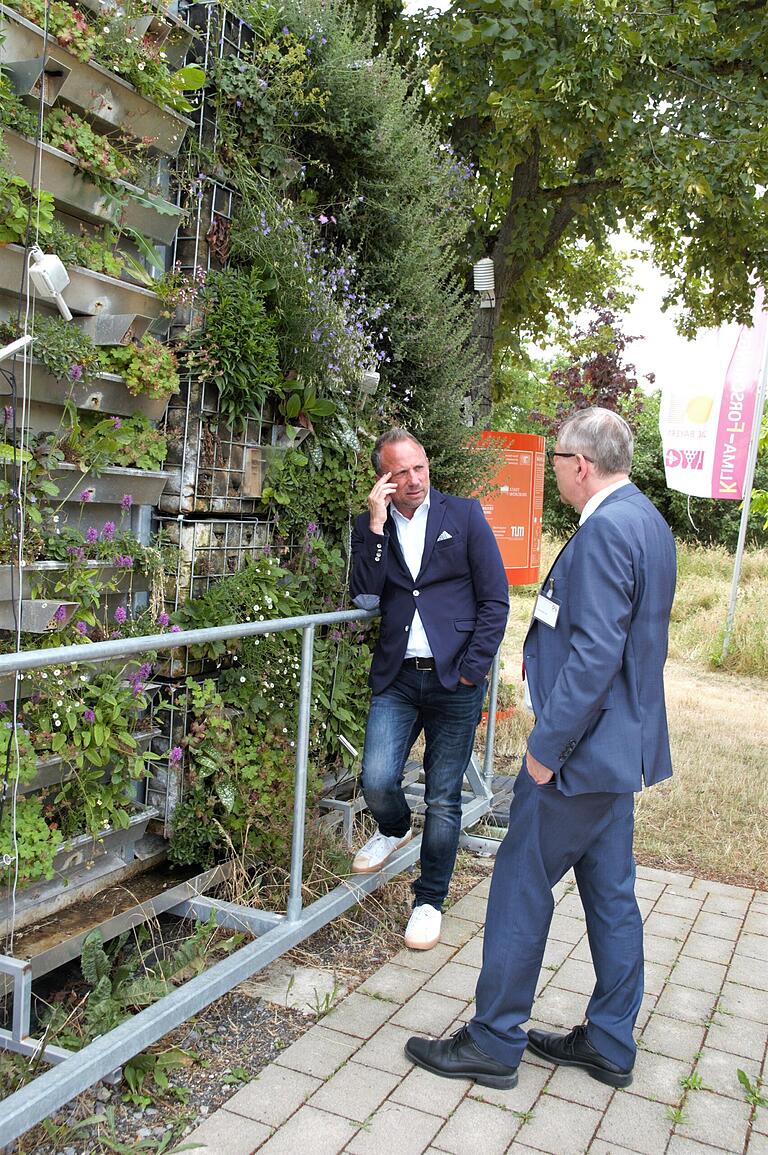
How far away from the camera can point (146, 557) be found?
348cm

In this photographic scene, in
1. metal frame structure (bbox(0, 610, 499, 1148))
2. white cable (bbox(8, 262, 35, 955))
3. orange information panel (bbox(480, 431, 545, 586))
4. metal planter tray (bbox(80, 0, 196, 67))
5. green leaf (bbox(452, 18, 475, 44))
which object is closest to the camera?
metal frame structure (bbox(0, 610, 499, 1148))

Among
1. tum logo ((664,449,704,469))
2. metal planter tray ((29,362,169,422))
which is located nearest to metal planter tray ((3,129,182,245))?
metal planter tray ((29,362,169,422))

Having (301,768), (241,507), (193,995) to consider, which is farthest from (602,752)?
(241,507)

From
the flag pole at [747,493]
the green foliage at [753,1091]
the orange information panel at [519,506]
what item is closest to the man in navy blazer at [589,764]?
the green foliage at [753,1091]

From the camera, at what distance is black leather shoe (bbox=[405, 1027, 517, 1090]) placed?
9.02 feet

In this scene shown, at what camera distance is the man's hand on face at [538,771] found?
8.57 feet

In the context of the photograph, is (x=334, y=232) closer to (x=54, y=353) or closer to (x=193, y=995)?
(x=54, y=353)

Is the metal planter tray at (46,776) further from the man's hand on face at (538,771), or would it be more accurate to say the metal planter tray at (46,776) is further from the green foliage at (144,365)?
the man's hand on face at (538,771)

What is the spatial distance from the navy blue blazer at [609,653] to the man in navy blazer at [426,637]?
34.0 inches

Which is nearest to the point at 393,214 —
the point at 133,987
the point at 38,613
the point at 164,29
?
the point at 164,29

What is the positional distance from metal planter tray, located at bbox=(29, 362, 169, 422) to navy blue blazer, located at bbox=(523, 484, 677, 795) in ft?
5.29

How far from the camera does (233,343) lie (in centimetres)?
367

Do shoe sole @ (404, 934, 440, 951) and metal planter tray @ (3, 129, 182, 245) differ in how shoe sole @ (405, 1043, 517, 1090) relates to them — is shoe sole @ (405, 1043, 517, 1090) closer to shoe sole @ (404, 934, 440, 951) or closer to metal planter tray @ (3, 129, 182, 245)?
shoe sole @ (404, 934, 440, 951)

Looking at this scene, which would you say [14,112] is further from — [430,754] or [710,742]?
[710,742]
